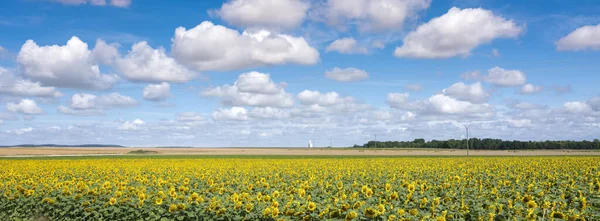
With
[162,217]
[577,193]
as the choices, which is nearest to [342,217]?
[162,217]

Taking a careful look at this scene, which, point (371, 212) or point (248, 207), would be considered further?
point (248, 207)

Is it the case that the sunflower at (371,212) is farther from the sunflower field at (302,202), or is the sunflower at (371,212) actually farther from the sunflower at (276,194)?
the sunflower at (276,194)

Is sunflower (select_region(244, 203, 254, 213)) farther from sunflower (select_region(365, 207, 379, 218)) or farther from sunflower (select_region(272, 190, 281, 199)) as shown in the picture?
sunflower (select_region(365, 207, 379, 218))

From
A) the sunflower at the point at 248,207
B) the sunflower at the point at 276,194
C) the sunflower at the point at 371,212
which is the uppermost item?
the sunflower at the point at 276,194

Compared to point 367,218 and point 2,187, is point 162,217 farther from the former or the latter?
point 2,187

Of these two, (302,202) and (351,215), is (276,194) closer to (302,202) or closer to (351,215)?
(302,202)

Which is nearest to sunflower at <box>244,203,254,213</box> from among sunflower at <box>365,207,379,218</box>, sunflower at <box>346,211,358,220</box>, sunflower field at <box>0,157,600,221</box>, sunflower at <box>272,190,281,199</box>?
sunflower field at <box>0,157,600,221</box>

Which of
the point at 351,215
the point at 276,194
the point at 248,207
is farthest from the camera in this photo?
the point at 276,194

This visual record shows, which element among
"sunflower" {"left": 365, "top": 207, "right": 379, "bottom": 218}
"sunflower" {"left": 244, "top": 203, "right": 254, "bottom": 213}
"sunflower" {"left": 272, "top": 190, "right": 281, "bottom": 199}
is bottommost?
"sunflower" {"left": 244, "top": 203, "right": 254, "bottom": 213}

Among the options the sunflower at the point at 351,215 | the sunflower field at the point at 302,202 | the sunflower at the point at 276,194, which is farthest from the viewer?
the sunflower at the point at 276,194

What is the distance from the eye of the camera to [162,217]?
460 inches

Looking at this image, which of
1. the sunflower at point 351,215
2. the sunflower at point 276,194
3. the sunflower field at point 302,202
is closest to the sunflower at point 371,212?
the sunflower field at point 302,202

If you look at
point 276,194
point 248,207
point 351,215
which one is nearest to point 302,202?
point 276,194

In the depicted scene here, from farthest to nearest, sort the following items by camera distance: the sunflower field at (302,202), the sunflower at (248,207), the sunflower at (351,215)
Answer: the sunflower at (248,207)
the sunflower field at (302,202)
the sunflower at (351,215)
